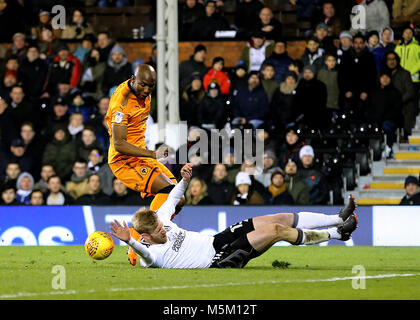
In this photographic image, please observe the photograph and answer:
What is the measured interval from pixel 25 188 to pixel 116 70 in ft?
11.1

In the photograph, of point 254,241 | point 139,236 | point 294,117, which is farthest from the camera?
point 294,117

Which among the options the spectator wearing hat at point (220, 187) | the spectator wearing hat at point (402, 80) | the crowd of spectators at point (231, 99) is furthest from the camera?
the spectator wearing hat at point (402, 80)

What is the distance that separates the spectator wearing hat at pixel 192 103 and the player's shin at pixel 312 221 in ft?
25.9

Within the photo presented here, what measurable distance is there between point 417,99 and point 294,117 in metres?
2.73

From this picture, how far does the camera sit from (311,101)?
2005 centimetres

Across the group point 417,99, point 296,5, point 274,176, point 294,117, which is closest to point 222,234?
point 274,176

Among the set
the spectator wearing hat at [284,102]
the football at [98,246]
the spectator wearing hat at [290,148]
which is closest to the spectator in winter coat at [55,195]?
the spectator wearing hat at [290,148]

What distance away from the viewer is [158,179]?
13.9 meters

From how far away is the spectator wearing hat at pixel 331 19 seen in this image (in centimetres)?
2196

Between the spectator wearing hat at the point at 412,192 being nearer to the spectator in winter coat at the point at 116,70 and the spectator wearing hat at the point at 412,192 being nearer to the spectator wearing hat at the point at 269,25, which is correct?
the spectator wearing hat at the point at 269,25

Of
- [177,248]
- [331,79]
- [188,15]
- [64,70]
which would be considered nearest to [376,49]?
[331,79]

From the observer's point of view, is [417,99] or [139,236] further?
[417,99]

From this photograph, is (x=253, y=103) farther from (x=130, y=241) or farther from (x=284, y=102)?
(x=130, y=241)

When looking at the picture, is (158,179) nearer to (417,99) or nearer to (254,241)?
(254,241)
